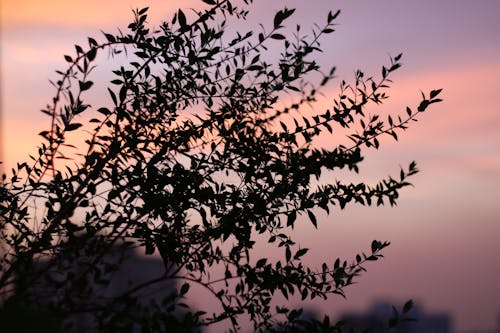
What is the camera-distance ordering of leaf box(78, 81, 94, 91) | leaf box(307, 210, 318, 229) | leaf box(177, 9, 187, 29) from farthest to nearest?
leaf box(177, 9, 187, 29), leaf box(307, 210, 318, 229), leaf box(78, 81, 94, 91)

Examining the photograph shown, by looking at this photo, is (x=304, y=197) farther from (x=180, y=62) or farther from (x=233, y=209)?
(x=180, y=62)

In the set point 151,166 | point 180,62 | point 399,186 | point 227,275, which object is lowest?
point 227,275

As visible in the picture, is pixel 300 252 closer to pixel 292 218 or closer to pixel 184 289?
pixel 292 218

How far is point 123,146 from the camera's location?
693 centimetres

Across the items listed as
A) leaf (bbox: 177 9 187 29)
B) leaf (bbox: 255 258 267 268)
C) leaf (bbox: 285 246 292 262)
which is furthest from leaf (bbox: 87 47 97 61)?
leaf (bbox: 285 246 292 262)

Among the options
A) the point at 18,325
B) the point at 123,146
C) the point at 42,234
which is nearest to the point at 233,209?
the point at 123,146

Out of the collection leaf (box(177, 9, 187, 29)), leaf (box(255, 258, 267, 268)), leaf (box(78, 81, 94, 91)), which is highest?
leaf (box(177, 9, 187, 29))

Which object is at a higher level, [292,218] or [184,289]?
[292,218]

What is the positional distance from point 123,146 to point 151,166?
0.30m

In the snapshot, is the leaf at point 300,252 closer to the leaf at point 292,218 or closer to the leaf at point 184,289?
the leaf at point 292,218

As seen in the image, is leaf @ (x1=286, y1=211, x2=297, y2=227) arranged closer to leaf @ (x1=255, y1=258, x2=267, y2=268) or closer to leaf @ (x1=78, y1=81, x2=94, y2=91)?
leaf @ (x1=255, y1=258, x2=267, y2=268)

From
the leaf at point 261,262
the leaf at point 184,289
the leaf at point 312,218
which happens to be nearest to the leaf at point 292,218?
the leaf at point 312,218

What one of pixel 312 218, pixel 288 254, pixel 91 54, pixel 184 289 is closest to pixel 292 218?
pixel 312 218

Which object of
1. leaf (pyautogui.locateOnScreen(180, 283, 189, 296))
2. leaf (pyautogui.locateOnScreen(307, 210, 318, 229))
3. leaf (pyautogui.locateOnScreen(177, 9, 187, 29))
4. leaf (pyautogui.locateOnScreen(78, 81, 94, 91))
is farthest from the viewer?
leaf (pyautogui.locateOnScreen(177, 9, 187, 29))
